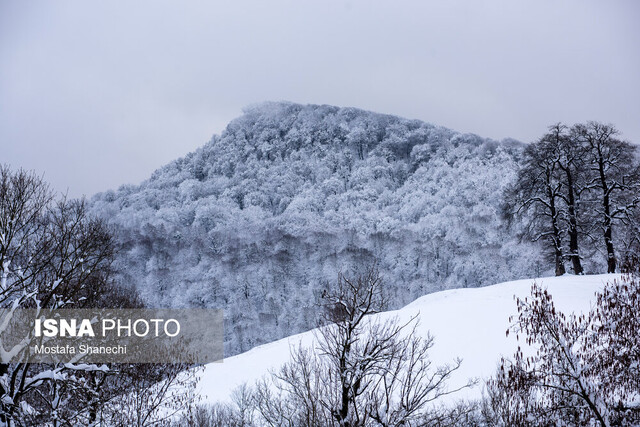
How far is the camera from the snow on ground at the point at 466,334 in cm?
1455

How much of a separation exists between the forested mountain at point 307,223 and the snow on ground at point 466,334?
24354mm

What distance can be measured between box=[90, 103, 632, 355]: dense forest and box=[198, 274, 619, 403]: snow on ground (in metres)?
20.5

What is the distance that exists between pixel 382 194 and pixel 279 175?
21.9m

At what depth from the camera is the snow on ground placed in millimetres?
14547

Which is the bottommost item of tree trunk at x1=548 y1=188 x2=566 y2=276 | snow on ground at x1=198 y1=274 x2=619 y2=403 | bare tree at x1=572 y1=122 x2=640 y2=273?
snow on ground at x1=198 y1=274 x2=619 y2=403

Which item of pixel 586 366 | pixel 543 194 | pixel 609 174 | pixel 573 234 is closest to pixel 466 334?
pixel 586 366

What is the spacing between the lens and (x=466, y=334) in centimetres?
1638

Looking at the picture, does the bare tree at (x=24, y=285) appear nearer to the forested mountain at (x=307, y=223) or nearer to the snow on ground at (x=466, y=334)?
the snow on ground at (x=466, y=334)

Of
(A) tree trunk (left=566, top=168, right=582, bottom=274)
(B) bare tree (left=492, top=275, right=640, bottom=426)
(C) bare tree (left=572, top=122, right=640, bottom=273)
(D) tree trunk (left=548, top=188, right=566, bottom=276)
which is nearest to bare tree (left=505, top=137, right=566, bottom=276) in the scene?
(D) tree trunk (left=548, top=188, right=566, bottom=276)

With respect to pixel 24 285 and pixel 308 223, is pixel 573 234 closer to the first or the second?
pixel 24 285

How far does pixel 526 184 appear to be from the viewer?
2495cm

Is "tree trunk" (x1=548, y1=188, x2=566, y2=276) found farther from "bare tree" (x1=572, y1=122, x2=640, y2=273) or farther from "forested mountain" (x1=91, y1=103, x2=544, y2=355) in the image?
"forested mountain" (x1=91, y1=103, x2=544, y2=355)

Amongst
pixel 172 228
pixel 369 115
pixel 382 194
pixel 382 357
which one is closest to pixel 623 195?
pixel 382 357

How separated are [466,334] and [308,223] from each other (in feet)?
176
